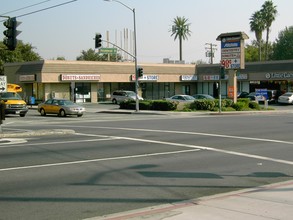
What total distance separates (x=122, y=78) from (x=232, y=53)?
73.8 feet

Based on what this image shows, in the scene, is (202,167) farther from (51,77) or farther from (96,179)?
(51,77)

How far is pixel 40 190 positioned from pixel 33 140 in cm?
867

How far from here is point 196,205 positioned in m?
7.31

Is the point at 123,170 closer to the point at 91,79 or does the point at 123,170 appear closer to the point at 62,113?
the point at 62,113

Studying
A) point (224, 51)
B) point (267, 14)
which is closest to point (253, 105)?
point (224, 51)

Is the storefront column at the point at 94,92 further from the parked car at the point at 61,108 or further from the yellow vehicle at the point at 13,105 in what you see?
the yellow vehicle at the point at 13,105

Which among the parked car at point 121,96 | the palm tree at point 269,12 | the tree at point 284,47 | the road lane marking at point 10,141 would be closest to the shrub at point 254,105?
the parked car at point 121,96

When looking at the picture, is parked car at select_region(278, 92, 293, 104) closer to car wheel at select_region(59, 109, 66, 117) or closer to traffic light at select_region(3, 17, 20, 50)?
car wheel at select_region(59, 109, 66, 117)

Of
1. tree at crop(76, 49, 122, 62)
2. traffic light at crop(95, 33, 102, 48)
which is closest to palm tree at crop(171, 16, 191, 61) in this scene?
tree at crop(76, 49, 122, 62)

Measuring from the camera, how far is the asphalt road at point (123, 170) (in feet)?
25.6

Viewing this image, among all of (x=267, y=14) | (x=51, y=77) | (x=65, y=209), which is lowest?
(x=65, y=209)

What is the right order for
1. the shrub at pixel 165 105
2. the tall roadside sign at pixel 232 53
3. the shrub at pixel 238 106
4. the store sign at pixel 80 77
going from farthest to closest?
the store sign at pixel 80 77
the tall roadside sign at pixel 232 53
the shrub at pixel 238 106
the shrub at pixel 165 105

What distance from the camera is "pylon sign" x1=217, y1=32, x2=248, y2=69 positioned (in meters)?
41.8

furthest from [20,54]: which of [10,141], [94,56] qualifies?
[10,141]
